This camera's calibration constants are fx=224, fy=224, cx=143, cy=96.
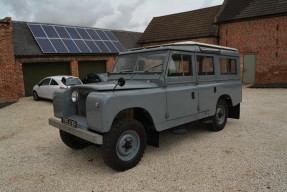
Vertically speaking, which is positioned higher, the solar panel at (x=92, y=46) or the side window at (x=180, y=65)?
the solar panel at (x=92, y=46)

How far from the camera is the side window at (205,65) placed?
5.28m

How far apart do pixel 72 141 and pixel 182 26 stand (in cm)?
1896

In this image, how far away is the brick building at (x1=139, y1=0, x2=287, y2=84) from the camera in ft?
52.6

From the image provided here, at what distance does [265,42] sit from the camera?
1659 centimetres

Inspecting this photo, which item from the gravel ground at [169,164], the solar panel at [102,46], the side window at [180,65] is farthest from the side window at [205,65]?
the solar panel at [102,46]

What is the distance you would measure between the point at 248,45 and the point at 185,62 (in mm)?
14733

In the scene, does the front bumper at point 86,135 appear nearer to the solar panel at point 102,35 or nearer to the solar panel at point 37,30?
the solar panel at point 37,30

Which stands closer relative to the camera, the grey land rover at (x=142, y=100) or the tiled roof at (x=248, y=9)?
the grey land rover at (x=142, y=100)

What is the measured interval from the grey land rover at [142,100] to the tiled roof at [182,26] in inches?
565

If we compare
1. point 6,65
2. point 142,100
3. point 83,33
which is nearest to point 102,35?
point 83,33

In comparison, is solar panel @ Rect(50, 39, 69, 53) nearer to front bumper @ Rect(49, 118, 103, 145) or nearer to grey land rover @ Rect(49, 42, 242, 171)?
grey land rover @ Rect(49, 42, 242, 171)

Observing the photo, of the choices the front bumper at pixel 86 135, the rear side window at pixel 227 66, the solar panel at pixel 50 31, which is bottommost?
the front bumper at pixel 86 135

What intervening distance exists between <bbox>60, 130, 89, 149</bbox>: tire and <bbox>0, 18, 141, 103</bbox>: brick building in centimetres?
945

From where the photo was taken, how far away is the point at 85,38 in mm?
18047
